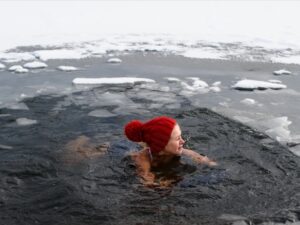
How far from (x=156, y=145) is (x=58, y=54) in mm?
5253

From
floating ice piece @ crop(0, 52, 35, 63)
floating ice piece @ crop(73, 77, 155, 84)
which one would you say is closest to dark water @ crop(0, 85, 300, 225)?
floating ice piece @ crop(73, 77, 155, 84)

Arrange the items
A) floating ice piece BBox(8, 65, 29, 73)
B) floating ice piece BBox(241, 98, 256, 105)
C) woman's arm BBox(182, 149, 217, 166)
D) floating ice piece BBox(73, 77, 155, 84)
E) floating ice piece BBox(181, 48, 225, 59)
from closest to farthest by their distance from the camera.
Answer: woman's arm BBox(182, 149, 217, 166)
floating ice piece BBox(241, 98, 256, 105)
floating ice piece BBox(73, 77, 155, 84)
floating ice piece BBox(8, 65, 29, 73)
floating ice piece BBox(181, 48, 225, 59)

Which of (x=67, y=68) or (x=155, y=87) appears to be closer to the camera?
(x=155, y=87)

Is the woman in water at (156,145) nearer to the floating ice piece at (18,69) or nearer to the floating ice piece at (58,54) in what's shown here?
the floating ice piece at (18,69)

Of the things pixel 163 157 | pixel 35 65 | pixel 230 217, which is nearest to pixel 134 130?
pixel 163 157

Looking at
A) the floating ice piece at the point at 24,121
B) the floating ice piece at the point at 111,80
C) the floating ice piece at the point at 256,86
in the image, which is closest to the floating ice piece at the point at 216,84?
the floating ice piece at the point at 256,86

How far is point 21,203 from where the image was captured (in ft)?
12.0

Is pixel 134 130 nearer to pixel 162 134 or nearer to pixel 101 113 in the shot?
pixel 162 134

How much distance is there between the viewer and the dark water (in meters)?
3.48

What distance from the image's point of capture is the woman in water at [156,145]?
410 centimetres

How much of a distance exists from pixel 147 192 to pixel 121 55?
5.35 m

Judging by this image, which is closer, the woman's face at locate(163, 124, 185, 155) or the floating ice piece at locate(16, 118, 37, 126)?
the woman's face at locate(163, 124, 185, 155)

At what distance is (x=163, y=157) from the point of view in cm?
436

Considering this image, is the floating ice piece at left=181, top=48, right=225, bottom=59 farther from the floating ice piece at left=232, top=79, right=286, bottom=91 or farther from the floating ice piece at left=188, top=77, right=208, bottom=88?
the floating ice piece at left=232, top=79, right=286, bottom=91
